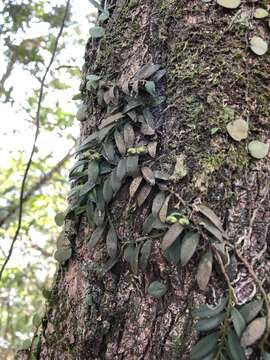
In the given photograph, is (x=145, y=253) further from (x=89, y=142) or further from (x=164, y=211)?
(x=89, y=142)

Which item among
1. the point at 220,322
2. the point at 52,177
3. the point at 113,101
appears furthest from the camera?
the point at 52,177

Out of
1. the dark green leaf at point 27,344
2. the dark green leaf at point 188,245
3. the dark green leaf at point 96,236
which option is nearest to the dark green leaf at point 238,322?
the dark green leaf at point 188,245

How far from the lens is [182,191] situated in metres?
1.00

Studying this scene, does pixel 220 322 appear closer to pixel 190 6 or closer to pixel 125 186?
pixel 125 186

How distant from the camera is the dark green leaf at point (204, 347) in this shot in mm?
905

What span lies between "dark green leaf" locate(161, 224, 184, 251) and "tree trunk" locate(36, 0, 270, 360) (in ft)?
0.15

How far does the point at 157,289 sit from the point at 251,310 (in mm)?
181

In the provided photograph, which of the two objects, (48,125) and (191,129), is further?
(48,125)

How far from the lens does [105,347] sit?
1.02 m

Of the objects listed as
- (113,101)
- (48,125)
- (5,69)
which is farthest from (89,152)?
(48,125)

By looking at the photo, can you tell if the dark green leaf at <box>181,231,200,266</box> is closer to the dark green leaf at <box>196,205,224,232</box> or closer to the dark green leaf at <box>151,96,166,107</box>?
the dark green leaf at <box>196,205,224,232</box>

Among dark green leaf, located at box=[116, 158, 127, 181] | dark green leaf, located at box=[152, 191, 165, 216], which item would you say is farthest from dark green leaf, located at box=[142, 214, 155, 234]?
dark green leaf, located at box=[116, 158, 127, 181]

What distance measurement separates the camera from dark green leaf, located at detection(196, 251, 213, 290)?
926mm

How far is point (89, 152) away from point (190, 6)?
15.6 inches
